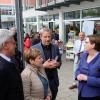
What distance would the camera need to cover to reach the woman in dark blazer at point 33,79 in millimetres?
3893

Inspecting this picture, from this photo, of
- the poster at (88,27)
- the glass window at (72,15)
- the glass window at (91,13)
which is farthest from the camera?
the glass window at (72,15)

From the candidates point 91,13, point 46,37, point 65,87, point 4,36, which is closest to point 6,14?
point 91,13

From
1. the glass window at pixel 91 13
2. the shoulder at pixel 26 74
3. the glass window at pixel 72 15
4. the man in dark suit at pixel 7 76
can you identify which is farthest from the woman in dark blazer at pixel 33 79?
the glass window at pixel 72 15

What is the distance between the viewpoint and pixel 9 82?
2.95 m

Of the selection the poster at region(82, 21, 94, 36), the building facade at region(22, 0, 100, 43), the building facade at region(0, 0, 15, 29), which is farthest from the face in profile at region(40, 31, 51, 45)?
the building facade at region(0, 0, 15, 29)

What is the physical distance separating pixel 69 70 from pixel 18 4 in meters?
8.44

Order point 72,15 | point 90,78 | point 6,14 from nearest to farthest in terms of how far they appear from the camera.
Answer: point 90,78 → point 72,15 → point 6,14

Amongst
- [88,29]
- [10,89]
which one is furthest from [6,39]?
[88,29]

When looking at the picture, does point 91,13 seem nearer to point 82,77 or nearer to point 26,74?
point 82,77

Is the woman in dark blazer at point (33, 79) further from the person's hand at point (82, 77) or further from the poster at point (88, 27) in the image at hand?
the poster at point (88, 27)

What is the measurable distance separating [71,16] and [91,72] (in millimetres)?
16989

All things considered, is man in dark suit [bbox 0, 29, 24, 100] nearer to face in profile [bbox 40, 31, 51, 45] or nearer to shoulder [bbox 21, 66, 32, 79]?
shoulder [bbox 21, 66, 32, 79]

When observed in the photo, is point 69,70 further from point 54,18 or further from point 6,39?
point 54,18

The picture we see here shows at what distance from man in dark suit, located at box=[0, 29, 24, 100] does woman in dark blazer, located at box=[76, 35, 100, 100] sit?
5.05 ft
